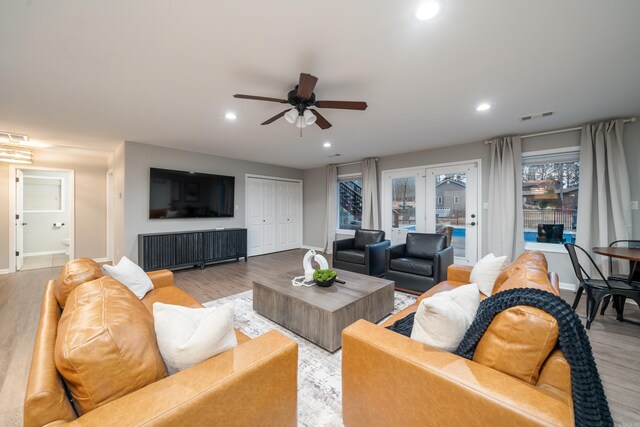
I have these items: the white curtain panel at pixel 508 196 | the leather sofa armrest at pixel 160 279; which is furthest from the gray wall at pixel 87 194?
the white curtain panel at pixel 508 196

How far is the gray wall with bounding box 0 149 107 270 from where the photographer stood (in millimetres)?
4984

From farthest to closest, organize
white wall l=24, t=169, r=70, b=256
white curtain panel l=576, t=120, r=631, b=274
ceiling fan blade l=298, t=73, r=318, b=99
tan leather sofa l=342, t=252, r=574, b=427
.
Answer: white wall l=24, t=169, r=70, b=256 → white curtain panel l=576, t=120, r=631, b=274 → ceiling fan blade l=298, t=73, r=318, b=99 → tan leather sofa l=342, t=252, r=574, b=427

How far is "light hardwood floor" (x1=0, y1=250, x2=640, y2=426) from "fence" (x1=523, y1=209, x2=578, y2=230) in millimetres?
1070

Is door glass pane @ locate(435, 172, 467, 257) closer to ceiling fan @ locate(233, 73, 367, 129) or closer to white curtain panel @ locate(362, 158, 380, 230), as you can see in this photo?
white curtain panel @ locate(362, 158, 380, 230)

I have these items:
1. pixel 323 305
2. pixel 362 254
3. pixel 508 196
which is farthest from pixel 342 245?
pixel 508 196

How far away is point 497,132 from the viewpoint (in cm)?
388

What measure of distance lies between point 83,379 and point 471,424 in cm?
125

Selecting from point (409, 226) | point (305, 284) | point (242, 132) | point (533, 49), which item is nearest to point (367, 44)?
point (533, 49)

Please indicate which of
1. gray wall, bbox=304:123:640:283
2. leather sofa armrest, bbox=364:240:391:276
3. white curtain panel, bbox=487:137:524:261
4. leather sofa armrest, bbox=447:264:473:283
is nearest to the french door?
gray wall, bbox=304:123:640:283

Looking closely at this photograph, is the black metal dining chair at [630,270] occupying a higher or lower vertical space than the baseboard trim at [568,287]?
higher

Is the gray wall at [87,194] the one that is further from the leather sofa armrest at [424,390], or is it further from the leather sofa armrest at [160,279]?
the leather sofa armrest at [424,390]

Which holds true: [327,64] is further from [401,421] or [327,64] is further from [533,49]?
[401,421]

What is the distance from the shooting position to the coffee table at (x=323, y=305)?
2.05 m

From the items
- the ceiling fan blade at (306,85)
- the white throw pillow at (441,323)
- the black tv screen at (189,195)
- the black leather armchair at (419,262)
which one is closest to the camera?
the white throw pillow at (441,323)
